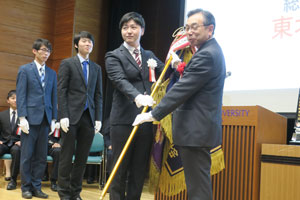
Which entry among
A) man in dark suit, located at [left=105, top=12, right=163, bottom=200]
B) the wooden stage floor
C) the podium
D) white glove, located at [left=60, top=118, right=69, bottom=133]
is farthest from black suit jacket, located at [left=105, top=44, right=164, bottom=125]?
the wooden stage floor

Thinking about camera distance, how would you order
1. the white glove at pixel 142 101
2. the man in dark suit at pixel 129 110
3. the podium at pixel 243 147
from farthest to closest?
the podium at pixel 243 147 < the man in dark suit at pixel 129 110 < the white glove at pixel 142 101

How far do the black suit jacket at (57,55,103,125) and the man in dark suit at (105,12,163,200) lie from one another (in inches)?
34.9

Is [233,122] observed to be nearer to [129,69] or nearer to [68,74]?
[129,69]

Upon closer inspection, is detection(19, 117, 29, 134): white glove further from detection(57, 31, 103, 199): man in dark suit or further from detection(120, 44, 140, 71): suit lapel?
detection(120, 44, 140, 71): suit lapel

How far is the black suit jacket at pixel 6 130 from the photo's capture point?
15.1 feet

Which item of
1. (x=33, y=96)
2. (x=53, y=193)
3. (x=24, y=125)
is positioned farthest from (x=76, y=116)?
(x=53, y=193)

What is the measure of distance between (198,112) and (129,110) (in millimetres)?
518

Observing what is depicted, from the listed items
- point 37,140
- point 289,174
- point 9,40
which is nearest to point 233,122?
A: point 289,174

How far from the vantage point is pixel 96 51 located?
565cm

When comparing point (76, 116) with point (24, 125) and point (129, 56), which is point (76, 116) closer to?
point (24, 125)

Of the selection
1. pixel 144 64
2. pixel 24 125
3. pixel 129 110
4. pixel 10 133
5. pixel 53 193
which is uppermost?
pixel 144 64

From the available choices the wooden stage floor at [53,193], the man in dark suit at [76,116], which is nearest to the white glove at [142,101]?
the man in dark suit at [76,116]

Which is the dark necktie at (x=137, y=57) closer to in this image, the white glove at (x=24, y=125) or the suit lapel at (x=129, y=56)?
the suit lapel at (x=129, y=56)

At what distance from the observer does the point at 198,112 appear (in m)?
1.77
